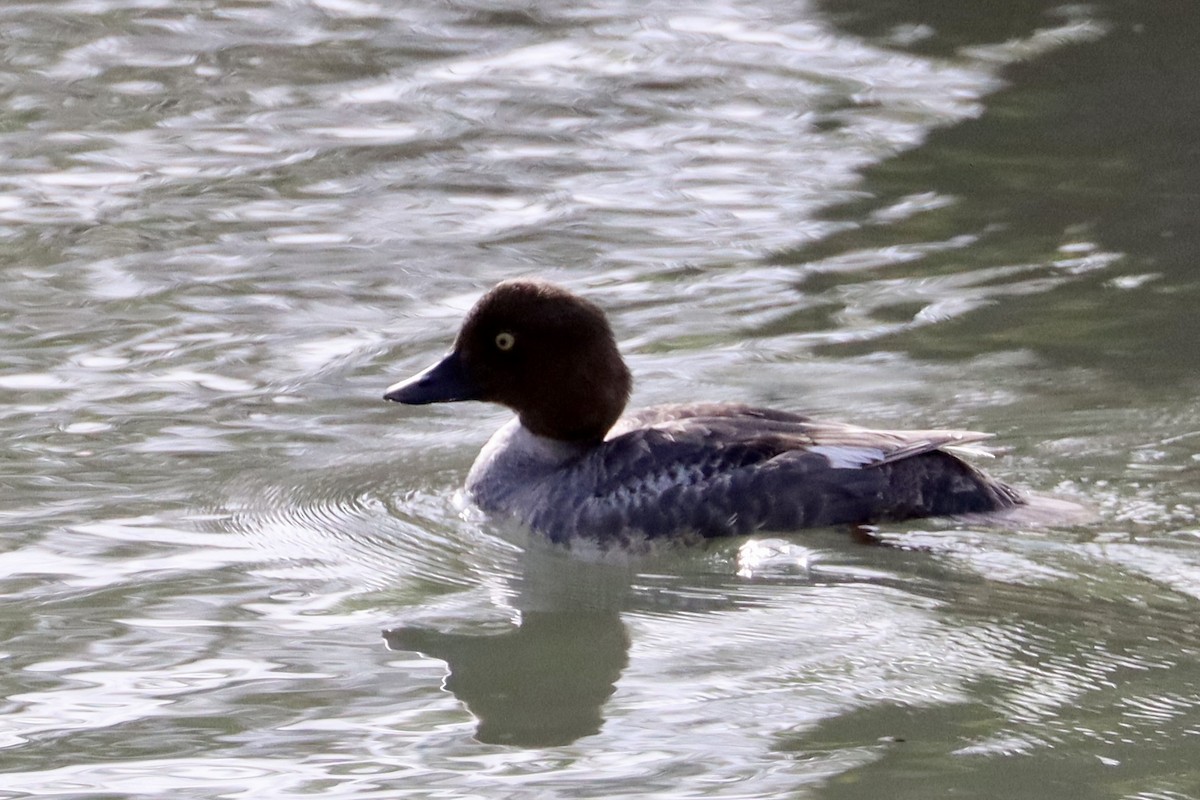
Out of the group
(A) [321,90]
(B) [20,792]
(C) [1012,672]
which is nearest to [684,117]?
Answer: (A) [321,90]

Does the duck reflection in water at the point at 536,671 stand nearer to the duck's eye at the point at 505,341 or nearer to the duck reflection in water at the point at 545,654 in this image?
the duck reflection in water at the point at 545,654

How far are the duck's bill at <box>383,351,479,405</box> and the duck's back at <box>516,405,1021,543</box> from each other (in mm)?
594

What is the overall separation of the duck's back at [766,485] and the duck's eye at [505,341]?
1.98ft

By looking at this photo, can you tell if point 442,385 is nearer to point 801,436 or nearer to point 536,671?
point 801,436

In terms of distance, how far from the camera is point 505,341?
22.7ft

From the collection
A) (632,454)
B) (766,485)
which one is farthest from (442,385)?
(766,485)

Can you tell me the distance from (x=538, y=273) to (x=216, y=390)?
6.74 feet

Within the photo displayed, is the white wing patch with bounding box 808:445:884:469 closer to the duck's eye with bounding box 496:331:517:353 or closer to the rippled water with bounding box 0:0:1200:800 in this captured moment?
the rippled water with bounding box 0:0:1200:800

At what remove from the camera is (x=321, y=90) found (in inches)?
509

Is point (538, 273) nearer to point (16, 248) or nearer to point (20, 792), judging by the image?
point (16, 248)

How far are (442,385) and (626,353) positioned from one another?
5.30ft

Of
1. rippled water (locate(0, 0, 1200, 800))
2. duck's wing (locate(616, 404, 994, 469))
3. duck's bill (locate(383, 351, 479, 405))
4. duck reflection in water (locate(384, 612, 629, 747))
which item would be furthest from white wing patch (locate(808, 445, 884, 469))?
duck's bill (locate(383, 351, 479, 405))

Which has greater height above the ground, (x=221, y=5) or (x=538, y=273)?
(x=221, y=5)

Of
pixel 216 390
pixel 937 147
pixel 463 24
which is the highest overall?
pixel 463 24
